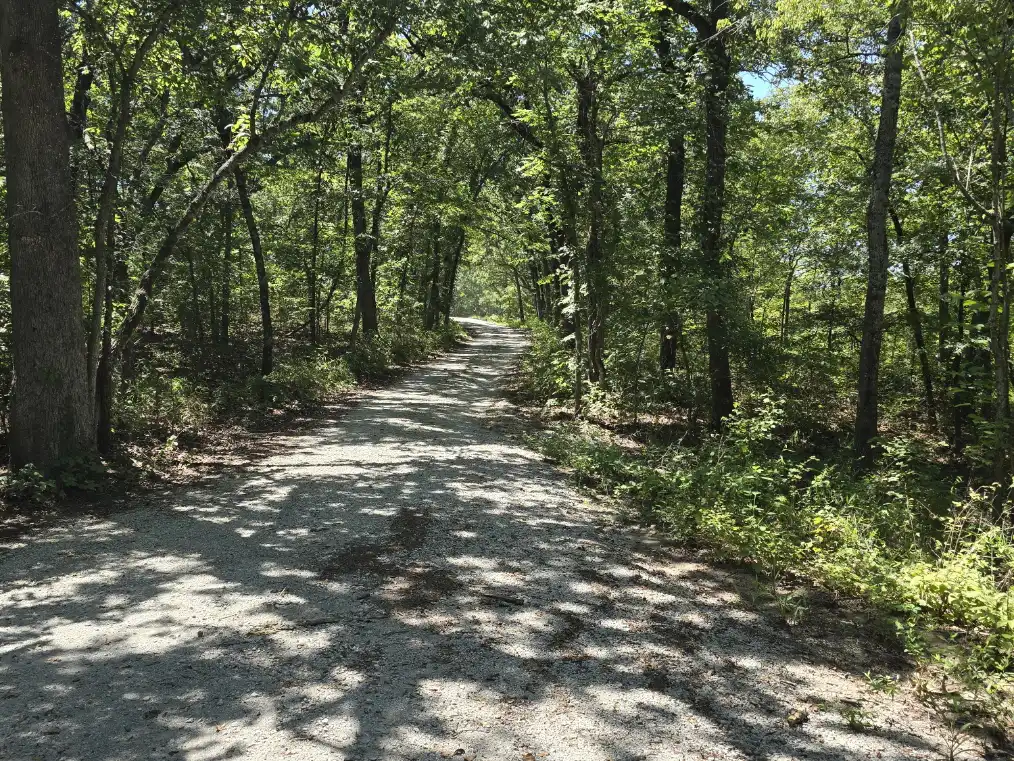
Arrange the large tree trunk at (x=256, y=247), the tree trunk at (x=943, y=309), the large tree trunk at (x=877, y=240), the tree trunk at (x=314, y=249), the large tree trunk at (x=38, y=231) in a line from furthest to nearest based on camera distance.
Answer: the tree trunk at (x=314, y=249) → the large tree trunk at (x=256, y=247) → the tree trunk at (x=943, y=309) → the large tree trunk at (x=877, y=240) → the large tree trunk at (x=38, y=231)

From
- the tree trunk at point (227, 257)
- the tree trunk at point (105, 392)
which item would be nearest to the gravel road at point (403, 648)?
the tree trunk at point (105, 392)

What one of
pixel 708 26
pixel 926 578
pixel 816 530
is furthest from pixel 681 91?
pixel 926 578

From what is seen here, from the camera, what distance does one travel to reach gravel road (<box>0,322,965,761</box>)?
2.87 metres

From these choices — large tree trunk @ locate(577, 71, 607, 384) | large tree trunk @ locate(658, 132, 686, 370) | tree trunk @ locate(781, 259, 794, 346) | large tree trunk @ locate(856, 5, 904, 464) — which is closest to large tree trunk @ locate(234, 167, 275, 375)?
large tree trunk @ locate(577, 71, 607, 384)


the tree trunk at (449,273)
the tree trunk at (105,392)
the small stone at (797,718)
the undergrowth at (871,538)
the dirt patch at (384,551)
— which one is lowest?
the small stone at (797,718)

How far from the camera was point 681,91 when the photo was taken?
1048cm

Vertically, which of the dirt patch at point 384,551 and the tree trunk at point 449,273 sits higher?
the tree trunk at point 449,273

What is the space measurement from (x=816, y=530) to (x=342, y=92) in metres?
7.88

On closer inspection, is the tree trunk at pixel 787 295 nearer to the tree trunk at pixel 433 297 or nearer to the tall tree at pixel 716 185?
the tall tree at pixel 716 185

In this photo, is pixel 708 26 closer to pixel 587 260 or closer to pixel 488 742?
pixel 587 260

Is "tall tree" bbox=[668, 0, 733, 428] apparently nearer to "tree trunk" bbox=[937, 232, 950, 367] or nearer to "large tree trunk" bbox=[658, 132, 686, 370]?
"large tree trunk" bbox=[658, 132, 686, 370]

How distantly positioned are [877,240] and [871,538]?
505cm

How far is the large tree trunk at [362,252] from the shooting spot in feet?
→ 61.7

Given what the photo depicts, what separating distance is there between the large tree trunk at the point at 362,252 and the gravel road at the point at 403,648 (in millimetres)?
13997
